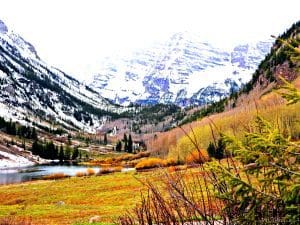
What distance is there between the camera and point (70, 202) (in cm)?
5484

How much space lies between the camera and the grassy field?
3920cm

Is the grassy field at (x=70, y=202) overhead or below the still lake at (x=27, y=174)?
below

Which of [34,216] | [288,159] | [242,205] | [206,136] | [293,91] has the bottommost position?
[34,216]

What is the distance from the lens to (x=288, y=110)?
11550 centimetres

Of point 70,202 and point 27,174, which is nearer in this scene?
point 70,202

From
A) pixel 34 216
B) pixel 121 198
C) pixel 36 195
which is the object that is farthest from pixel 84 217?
pixel 36 195

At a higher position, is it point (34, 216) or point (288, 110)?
point (288, 110)

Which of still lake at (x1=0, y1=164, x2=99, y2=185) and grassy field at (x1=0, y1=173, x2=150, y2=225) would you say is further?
still lake at (x1=0, y1=164, x2=99, y2=185)

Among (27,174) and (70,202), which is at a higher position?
(27,174)

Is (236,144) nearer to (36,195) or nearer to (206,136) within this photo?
(36,195)

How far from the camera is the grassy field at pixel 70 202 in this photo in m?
39.2

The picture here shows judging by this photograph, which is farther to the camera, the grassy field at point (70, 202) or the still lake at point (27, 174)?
the still lake at point (27, 174)

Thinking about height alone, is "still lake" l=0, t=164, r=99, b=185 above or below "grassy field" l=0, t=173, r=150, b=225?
above

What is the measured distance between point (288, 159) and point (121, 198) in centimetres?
4921
